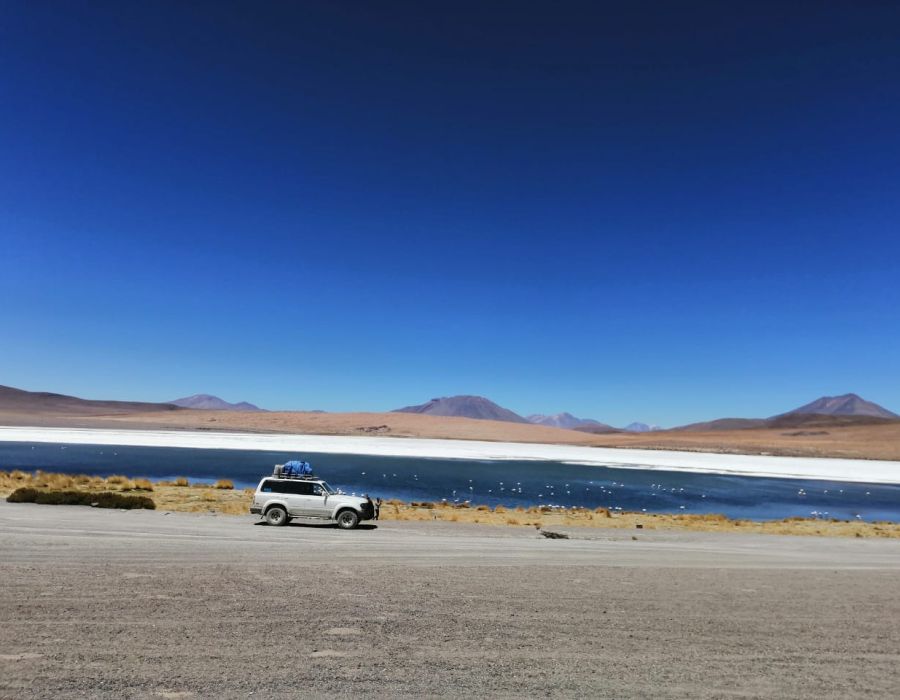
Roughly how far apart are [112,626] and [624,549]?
13.9 meters

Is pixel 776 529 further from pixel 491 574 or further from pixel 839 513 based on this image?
pixel 491 574

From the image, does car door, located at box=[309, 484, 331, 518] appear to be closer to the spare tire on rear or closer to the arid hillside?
the spare tire on rear

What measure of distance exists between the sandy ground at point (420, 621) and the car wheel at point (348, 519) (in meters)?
3.89

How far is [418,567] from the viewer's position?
43.6ft

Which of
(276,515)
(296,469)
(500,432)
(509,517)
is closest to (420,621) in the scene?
(276,515)

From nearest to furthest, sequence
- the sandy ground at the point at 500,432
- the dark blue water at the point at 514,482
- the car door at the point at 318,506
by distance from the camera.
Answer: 1. the car door at the point at 318,506
2. the dark blue water at the point at 514,482
3. the sandy ground at the point at 500,432

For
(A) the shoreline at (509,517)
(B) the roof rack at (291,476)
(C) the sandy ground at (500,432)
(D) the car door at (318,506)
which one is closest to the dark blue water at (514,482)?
(A) the shoreline at (509,517)

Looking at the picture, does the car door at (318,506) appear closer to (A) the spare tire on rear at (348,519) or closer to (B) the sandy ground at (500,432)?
(A) the spare tire on rear at (348,519)

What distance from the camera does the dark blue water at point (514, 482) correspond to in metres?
40.5

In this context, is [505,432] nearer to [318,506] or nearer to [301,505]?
[318,506]

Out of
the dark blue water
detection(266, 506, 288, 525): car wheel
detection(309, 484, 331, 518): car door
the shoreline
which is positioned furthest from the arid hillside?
detection(266, 506, 288, 525): car wheel

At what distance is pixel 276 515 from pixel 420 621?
1280 centimetres

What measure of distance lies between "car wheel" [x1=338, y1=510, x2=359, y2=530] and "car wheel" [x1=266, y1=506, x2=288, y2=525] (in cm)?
191

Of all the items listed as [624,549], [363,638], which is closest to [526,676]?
[363,638]
